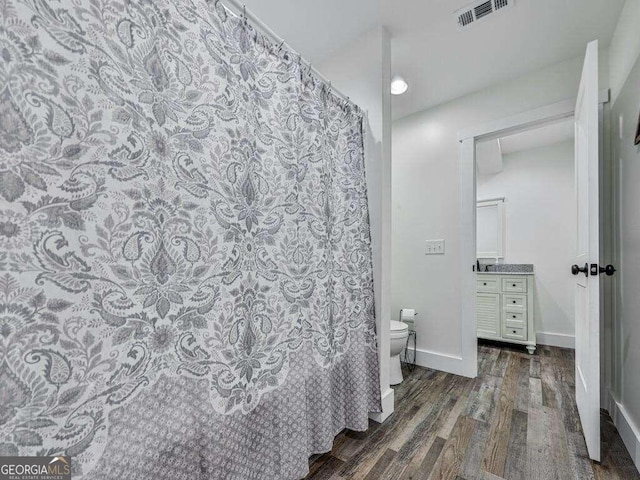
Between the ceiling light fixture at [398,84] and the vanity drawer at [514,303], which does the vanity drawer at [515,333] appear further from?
the ceiling light fixture at [398,84]

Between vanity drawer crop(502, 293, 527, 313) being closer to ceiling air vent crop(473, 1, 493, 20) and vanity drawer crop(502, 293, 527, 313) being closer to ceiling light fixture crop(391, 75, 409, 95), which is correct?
ceiling light fixture crop(391, 75, 409, 95)

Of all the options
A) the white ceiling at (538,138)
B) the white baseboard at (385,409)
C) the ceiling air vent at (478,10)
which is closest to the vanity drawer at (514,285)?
the white ceiling at (538,138)

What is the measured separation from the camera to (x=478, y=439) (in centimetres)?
154

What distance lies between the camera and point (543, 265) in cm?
336

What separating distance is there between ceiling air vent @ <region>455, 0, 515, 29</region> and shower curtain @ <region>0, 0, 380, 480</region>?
3.75ft

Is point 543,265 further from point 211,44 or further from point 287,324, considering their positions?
point 211,44

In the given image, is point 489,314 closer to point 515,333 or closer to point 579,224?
point 515,333

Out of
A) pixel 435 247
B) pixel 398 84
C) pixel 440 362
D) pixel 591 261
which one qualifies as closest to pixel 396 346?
pixel 440 362

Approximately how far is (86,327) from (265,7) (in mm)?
1903

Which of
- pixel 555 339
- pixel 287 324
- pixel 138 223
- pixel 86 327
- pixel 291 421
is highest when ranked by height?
pixel 138 223

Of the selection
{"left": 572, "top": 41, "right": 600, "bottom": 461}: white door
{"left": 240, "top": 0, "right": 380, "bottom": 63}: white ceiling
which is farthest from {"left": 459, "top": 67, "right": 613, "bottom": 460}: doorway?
{"left": 240, "top": 0, "right": 380, "bottom": 63}: white ceiling

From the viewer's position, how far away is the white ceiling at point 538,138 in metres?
3.05

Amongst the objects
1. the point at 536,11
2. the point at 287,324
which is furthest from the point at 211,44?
the point at 536,11

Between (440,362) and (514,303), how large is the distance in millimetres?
1246
